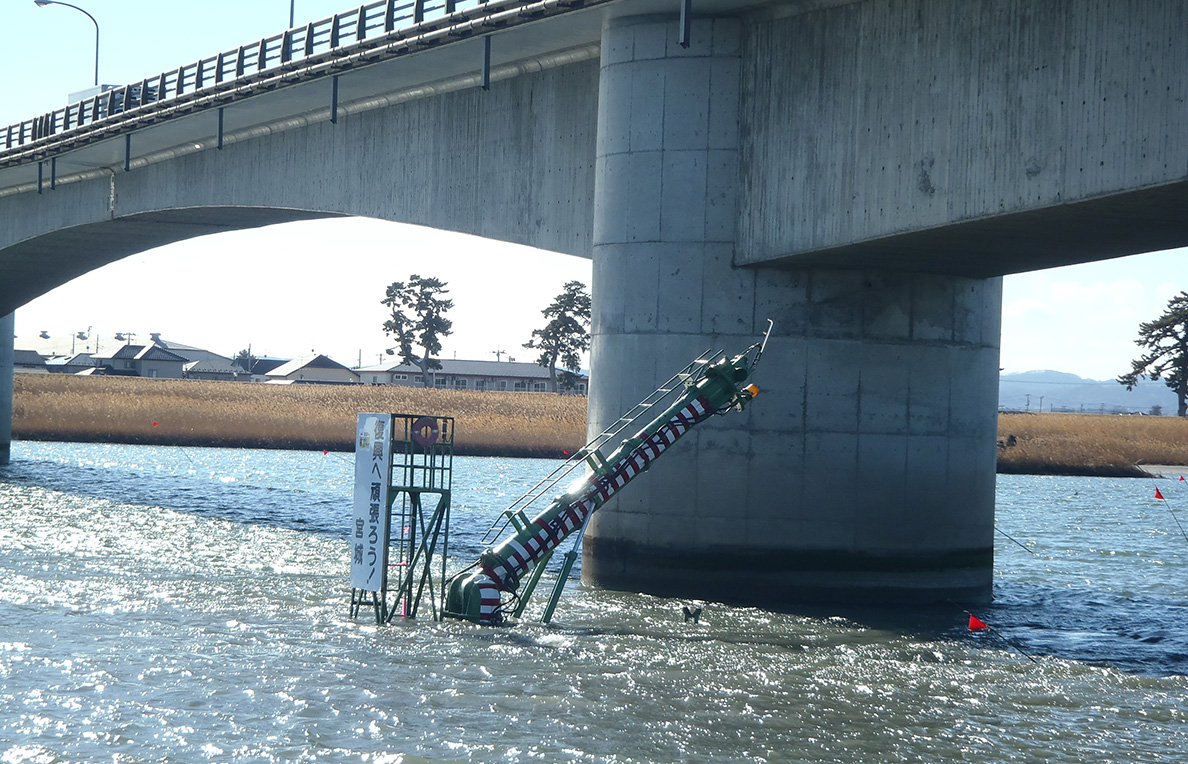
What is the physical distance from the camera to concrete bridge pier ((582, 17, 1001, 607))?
71.5ft

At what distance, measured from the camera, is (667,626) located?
19.1 metres

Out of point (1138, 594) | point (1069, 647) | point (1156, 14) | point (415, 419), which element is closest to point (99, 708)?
point (415, 419)

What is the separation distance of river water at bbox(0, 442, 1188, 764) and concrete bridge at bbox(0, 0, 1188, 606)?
5.09 ft

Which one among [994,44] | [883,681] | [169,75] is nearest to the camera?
[883,681]

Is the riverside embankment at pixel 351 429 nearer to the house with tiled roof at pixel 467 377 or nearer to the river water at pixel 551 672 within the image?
the river water at pixel 551 672

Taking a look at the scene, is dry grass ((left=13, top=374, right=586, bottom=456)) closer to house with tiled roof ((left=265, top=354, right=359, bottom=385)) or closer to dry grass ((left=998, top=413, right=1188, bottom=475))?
dry grass ((left=998, top=413, right=1188, bottom=475))

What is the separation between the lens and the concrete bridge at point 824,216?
56.7ft

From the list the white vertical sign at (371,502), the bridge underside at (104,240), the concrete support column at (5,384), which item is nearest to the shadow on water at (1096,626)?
the white vertical sign at (371,502)

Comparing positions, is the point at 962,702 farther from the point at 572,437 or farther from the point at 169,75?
the point at 572,437

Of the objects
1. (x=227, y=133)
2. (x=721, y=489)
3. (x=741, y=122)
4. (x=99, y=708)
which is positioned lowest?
(x=99, y=708)

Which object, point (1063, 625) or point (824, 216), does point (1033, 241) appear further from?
point (1063, 625)

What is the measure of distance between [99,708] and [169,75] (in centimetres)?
2476

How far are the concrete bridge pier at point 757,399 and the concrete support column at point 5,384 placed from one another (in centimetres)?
3703

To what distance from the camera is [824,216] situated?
20469 millimetres
